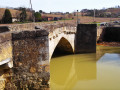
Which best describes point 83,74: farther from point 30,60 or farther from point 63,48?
point 30,60

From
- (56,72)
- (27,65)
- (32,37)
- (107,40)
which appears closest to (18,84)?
(27,65)

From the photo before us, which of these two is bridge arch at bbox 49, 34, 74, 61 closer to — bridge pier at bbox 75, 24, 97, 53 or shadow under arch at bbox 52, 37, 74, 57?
shadow under arch at bbox 52, 37, 74, 57

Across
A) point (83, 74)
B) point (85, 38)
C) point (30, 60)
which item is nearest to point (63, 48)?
point (85, 38)

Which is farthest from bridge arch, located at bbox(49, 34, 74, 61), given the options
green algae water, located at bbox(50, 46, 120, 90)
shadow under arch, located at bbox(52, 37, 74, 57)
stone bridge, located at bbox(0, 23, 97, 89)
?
stone bridge, located at bbox(0, 23, 97, 89)

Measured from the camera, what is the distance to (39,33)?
483cm

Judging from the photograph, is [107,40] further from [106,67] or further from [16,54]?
[16,54]

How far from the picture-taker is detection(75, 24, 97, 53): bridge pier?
13.4 meters

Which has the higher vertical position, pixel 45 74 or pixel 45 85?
pixel 45 74

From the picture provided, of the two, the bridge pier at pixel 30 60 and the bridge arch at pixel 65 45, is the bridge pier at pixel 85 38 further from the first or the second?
the bridge pier at pixel 30 60

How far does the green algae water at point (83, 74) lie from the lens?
7.59 meters

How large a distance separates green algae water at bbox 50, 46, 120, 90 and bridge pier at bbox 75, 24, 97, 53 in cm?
121

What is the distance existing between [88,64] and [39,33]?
22.2 ft

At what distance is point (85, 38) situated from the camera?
44.3 ft

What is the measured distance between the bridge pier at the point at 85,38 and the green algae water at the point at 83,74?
1205 mm
